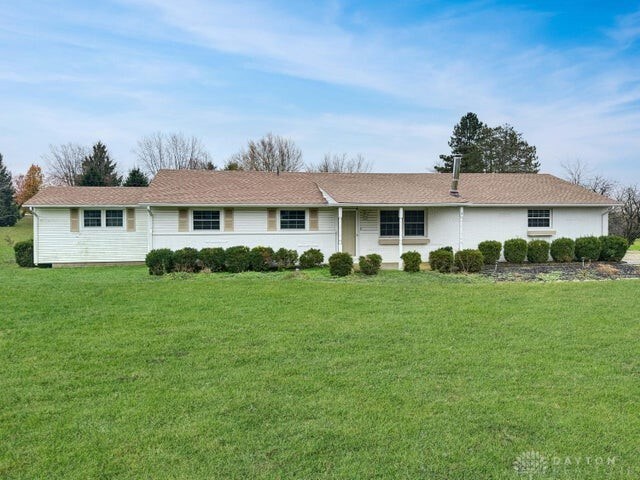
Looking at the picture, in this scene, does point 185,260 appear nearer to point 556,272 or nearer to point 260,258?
point 260,258

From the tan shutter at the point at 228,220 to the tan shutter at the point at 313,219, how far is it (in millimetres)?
3053

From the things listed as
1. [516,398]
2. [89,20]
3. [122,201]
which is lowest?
[516,398]

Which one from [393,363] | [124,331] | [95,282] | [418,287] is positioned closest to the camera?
[393,363]

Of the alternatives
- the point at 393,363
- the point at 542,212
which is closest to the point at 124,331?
the point at 393,363

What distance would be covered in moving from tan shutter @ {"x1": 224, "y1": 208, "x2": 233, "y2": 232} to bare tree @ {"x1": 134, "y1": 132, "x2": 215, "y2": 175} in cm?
2916

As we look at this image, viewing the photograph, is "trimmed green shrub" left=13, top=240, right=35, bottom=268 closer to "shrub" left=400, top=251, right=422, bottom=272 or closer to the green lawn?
the green lawn

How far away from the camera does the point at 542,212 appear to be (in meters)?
18.2

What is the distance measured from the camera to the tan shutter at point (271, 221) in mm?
16641

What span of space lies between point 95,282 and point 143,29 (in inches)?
320

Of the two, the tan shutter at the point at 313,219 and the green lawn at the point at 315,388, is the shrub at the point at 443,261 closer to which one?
the tan shutter at the point at 313,219

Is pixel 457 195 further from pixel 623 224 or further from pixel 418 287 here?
pixel 623 224

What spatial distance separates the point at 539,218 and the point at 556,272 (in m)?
4.90

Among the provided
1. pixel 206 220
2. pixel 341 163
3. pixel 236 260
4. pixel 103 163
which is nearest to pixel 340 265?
pixel 236 260

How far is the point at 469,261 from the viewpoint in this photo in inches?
556
